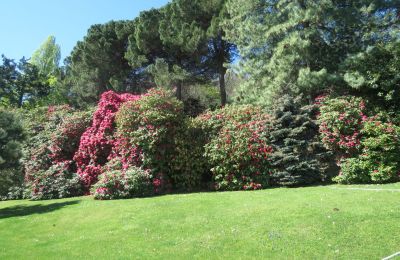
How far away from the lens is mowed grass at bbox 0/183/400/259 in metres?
6.72

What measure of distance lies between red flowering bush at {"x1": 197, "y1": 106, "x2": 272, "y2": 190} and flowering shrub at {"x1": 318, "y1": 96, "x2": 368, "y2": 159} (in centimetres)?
200

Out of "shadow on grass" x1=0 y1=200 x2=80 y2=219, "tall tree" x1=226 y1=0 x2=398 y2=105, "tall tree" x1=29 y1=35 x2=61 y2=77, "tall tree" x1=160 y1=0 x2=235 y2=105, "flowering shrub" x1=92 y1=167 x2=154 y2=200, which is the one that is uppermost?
"tall tree" x1=29 y1=35 x2=61 y2=77

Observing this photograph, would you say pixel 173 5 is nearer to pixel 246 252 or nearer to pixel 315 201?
pixel 315 201

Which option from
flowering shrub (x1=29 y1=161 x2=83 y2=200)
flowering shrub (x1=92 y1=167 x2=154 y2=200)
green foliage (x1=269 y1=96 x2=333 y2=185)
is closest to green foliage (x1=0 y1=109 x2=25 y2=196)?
flowering shrub (x1=29 y1=161 x2=83 y2=200)

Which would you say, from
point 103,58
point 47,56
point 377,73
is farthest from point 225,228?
point 47,56

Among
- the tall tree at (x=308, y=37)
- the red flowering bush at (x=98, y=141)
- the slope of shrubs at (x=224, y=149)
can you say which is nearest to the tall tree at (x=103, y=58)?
the red flowering bush at (x=98, y=141)

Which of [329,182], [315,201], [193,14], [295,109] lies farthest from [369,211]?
[193,14]

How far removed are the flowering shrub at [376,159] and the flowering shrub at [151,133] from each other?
242 inches

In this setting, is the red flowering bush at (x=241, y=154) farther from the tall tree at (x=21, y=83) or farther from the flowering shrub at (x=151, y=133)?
the tall tree at (x=21, y=83)

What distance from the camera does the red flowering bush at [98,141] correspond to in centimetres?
1623

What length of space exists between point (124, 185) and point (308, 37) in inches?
367

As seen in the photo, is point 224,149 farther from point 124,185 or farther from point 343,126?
point 343,126

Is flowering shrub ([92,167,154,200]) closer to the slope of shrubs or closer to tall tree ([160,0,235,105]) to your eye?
the slope of shrubs

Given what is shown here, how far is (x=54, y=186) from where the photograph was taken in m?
16.0
